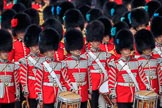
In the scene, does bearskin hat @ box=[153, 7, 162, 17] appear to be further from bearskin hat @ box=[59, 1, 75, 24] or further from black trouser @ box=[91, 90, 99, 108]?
black trouser @ box=[91, 90, 99, 108]

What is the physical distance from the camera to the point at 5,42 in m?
8.26

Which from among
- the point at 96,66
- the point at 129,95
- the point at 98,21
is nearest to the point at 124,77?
the point at 129,95

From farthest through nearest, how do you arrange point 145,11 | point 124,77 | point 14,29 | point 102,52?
1. point 145,11
2. point 14,29
3. point 102,52
4. point 124,77

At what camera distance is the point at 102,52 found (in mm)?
8406

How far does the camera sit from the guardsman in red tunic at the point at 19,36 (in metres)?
8.59

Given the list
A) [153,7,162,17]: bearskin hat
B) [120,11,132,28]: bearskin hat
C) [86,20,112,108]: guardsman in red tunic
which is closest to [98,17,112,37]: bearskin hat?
[86,20,112,108]: guardsman in red tunic

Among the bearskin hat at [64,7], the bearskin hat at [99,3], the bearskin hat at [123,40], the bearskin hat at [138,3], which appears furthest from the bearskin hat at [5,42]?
the bearskin hat at [99,3]

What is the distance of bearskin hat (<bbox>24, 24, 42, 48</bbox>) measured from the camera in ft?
27.5

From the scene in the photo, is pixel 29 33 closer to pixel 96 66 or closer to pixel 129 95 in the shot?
pixel 96 66

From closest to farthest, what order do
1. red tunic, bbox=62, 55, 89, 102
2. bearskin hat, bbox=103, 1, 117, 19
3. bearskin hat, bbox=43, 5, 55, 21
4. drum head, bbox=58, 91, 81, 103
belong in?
drum head, bbox=58, 91, 81, 103
red tunic, bbox=62, 55, 89, 102
bearskin hat, bbox=43, 5, 55, 21
bearskin hat, bbox=103, 1, 117, 19

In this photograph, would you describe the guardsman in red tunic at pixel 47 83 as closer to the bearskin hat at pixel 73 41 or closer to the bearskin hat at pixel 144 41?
the bearskin hat at pixel 73 41

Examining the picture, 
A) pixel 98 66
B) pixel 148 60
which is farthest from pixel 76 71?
pixel 148 60

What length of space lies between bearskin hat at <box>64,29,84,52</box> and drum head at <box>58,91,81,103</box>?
33.6 inches

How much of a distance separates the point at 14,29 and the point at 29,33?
2.24 feet
